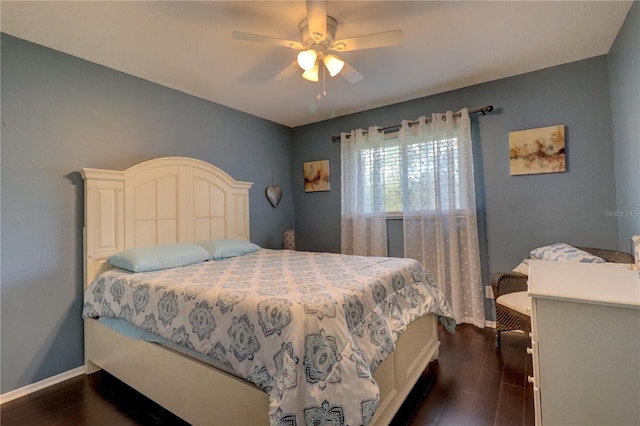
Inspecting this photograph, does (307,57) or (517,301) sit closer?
(307,57)

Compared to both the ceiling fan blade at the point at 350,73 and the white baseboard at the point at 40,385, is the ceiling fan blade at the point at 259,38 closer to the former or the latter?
the ceiling fan blade at the point at 350,73

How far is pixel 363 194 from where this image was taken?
3.56 meters

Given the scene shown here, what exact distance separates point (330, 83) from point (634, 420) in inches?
116

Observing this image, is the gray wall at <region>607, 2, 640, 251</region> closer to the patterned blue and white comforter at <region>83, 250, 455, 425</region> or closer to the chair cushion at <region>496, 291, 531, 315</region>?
the chair cushion at <region>496, 291, 531, 315</region>

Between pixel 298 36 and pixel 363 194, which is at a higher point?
pixel 298 36

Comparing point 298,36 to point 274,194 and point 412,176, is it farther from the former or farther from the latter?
point 274,194

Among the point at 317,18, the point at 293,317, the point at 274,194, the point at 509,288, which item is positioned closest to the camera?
the point at 293,317

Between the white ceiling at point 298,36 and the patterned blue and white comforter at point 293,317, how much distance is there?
1.66m

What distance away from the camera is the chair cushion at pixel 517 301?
6.65 ft

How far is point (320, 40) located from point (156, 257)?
189 centimetres

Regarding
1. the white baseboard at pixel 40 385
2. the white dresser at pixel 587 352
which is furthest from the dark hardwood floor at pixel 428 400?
the white dresser at pixel 587 352

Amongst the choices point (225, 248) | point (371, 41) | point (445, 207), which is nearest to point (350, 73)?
point (371, 41)

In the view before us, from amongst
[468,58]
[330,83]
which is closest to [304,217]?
[330,83]

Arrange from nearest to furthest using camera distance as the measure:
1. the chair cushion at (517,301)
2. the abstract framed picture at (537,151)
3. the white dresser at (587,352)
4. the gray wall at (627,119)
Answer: the white dresser at (587,352) < the gray wall at (627,119) < the chair cushion at (517,301) < the abstract framed picture at (537,151)
